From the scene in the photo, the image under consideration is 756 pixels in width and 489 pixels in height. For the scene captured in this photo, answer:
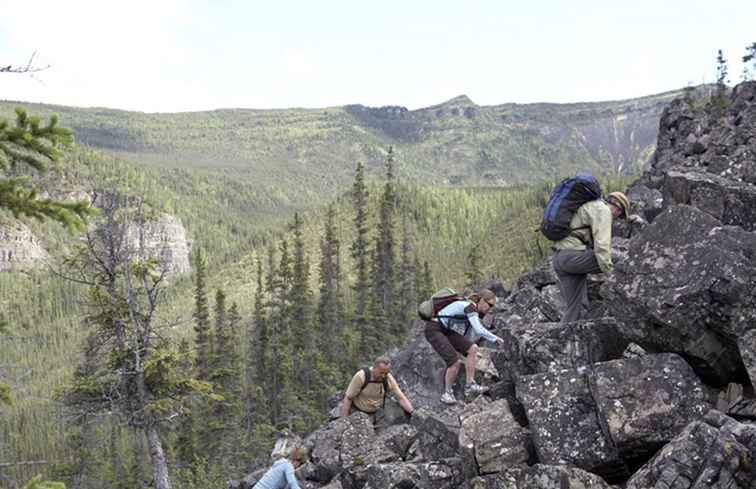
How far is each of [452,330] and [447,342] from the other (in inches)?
12.2

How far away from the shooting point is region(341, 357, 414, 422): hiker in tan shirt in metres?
14.0

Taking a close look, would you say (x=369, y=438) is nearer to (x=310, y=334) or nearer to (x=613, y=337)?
(x=613, y=337)

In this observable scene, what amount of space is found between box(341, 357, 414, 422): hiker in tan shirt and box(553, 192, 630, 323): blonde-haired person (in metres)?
4.19

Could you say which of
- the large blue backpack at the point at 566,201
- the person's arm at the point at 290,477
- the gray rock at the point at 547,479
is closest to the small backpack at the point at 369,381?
the person's arm at the point at 290,477

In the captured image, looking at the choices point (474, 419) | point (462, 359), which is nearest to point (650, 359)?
point (474, 419)

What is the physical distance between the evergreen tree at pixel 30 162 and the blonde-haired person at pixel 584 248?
7.27 metres

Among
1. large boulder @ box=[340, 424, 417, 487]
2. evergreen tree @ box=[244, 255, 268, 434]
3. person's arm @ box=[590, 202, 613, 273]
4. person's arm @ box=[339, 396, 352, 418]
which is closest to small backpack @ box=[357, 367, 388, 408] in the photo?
person's arm @ box=[339, 396, 352, 418]

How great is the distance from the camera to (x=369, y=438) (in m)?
13.2

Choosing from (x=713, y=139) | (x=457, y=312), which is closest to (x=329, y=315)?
(x=713, y=139)

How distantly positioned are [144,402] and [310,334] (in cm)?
4513

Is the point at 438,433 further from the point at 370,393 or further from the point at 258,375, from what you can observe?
the point at 258,375

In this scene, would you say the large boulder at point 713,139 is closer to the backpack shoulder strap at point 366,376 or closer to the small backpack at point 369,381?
the small backpack at point 369,381

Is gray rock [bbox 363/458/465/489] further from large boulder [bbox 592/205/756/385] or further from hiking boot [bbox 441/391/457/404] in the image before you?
hiking boot [bbox 441/391/457/404]

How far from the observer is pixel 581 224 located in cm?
1051
